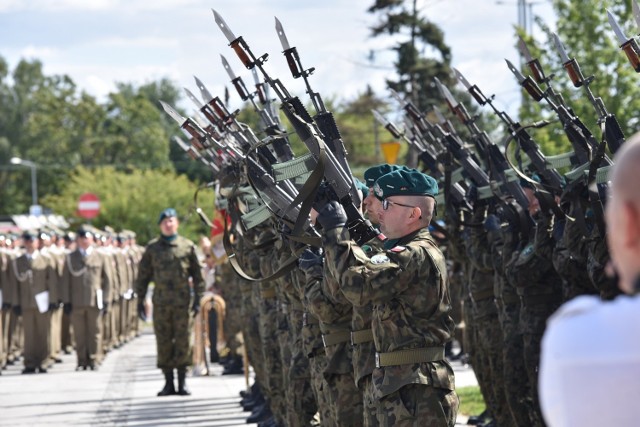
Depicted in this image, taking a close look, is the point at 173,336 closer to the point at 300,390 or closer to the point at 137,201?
the point at 300,390

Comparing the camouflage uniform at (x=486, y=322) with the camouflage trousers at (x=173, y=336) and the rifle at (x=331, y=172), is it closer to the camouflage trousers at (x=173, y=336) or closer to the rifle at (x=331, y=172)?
the rifle at (x=331, y=172)

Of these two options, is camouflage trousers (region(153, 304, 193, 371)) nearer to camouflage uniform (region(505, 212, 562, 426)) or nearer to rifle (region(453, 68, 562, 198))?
rifle (region(453, 68, 562, 198))

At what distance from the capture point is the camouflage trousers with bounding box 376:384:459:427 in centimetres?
545

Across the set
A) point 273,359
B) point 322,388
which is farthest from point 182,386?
point 322,388

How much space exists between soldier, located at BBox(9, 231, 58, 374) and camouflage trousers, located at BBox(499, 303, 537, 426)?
1140 cm

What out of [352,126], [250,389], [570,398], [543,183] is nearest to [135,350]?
[250,389]

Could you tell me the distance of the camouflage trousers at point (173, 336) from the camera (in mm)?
14578

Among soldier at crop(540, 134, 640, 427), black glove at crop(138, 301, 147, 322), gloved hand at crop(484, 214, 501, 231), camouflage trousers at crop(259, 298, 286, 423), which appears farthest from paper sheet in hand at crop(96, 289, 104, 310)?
soldier at crop(540, 134, 640, 427)

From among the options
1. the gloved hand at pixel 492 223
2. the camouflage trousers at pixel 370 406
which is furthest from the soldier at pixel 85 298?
the camouflage trousers at pixel 370 406

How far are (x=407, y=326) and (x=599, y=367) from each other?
11.2 ft

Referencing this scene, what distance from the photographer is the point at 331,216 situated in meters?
5.53

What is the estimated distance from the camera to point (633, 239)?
2117 mm

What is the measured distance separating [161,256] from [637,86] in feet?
26.6

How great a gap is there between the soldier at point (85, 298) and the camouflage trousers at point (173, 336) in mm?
4470
